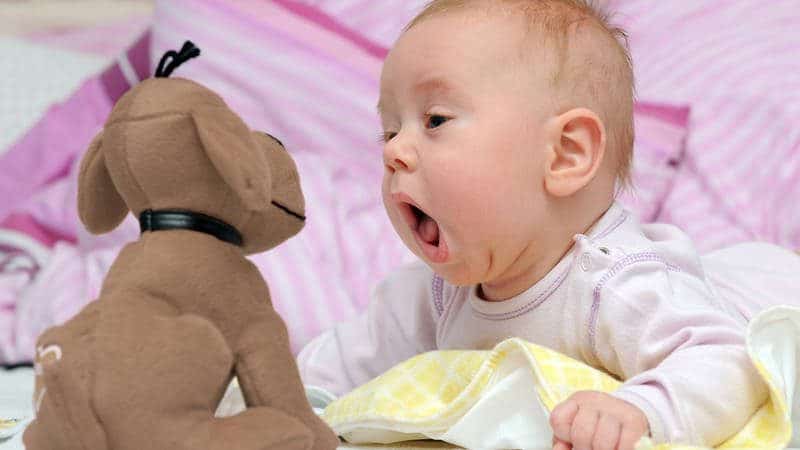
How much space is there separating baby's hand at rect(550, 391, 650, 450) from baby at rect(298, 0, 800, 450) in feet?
0.30

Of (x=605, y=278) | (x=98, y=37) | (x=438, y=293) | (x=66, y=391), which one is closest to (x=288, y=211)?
(x=66, y=391)

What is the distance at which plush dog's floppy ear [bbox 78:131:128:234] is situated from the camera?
0.71m

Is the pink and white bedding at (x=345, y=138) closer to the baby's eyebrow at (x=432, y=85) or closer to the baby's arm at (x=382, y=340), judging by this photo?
the baby's arm at (x=382, y=340)

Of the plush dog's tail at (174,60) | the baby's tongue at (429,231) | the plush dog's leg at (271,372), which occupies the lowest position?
the plush dog's leg at (271,372)

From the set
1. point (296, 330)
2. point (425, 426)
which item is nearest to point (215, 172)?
point (425, 426)

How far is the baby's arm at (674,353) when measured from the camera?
0.79 metres

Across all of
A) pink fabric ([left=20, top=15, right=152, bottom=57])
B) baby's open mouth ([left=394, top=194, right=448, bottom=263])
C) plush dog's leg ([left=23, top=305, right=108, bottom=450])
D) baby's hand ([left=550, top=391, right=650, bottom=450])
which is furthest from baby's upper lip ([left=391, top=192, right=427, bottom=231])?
pink fabric ([left=20, top=15, right=152, bottom=57])

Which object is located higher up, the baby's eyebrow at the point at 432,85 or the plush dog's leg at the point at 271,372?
the baby's eyebrow at the point at 432,85

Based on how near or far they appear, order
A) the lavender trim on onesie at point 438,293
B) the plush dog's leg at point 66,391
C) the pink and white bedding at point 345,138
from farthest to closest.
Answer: the pink and white bedding at point 345,138 < the lavender trim on onesie at point 438,293 < the plush dog's leg at point 66,391

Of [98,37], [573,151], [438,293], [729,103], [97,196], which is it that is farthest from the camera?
[98,37]

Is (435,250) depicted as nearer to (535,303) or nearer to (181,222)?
(535,303)

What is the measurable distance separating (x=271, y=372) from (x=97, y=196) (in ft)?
0.55

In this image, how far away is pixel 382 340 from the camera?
3.85 feet

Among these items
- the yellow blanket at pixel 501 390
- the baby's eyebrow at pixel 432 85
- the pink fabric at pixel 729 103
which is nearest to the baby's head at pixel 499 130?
the baby's eyebrow at pixel 432 85
